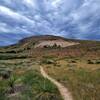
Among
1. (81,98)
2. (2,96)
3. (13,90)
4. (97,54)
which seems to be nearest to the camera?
(81,98)

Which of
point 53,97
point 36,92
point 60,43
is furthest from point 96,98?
point 60,43

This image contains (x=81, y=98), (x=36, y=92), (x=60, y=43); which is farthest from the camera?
(x=60, y=43)

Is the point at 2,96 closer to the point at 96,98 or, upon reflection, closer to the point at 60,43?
the point at 96,98

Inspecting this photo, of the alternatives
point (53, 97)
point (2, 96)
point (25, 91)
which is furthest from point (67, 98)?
point (2, 96)

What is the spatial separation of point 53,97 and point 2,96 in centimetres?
466

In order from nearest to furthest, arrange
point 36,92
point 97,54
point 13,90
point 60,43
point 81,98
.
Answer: point 81,98 < point 36,92 < point 13,90 < point 97,54 < point 60,43

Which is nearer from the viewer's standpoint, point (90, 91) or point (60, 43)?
point (90, 91)

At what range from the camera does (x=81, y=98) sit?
15148 mm

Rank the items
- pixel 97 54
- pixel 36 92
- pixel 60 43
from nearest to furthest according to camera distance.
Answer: pixel 36 92 → pixel 97 54 → pixel 60 43

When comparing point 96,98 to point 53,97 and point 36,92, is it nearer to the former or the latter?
point 53,97

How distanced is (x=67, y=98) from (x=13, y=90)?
606 centimetres

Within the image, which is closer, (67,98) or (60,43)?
(67,98)

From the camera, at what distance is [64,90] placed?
1822 cm

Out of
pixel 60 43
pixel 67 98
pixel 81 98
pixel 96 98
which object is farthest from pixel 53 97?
pixel 60 43
